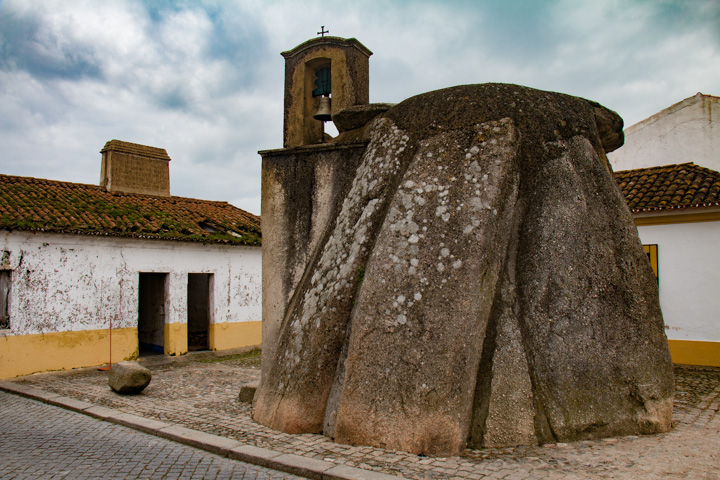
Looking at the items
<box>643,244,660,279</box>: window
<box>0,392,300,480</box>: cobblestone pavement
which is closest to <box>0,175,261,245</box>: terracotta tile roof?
<box>0,392,300,480</box>: cobblestone pavement

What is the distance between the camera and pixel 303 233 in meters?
6.89

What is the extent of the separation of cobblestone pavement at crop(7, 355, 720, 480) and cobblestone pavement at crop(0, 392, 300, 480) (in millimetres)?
470

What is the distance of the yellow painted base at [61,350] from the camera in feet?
34.6

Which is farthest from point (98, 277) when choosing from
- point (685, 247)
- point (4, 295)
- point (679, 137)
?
point (679, 137)

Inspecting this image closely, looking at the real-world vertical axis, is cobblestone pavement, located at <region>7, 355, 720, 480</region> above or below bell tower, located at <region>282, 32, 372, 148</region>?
below

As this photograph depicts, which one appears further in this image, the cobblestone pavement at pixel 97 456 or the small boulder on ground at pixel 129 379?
the small boulder on ground at pixel 129 379

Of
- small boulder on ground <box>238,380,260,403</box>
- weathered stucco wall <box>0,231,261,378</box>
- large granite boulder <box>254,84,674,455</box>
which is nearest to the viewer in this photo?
large granite boulder <box>254,84,674,455</box>

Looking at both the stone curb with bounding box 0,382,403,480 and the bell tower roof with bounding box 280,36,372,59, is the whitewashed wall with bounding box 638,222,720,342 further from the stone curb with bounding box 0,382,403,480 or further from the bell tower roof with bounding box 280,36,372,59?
the stone curb with bounding box 0,382,403,480

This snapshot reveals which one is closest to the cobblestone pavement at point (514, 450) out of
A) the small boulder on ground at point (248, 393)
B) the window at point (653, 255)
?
the small boulder on ground at point (248, 393)

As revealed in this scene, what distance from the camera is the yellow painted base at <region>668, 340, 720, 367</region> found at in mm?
10898

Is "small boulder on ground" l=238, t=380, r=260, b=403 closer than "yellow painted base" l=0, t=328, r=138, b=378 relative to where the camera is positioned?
Yes

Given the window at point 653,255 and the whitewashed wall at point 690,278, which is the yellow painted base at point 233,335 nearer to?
the window at point 653,255

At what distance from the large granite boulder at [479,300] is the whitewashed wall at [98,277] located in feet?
24.4

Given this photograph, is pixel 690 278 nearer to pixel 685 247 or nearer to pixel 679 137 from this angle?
pixel 685 247
